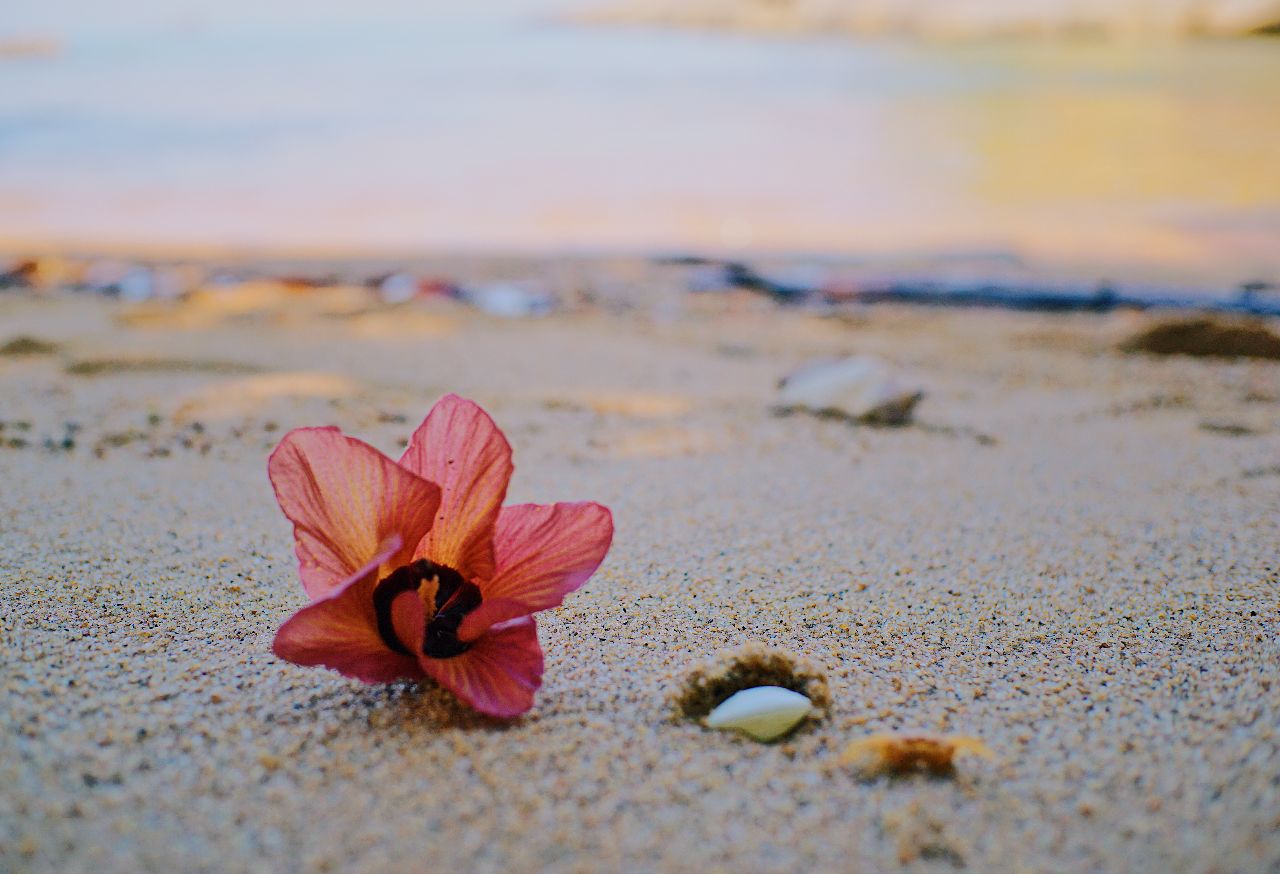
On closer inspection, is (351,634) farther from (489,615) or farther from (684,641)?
(684,641)

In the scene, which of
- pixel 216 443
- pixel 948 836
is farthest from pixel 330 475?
pixel 216 443

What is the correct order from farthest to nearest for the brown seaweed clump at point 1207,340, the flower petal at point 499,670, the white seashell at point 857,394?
the brown seaweed clump at point 1207,340
the white seashell at point 857,394
the flower petal at point 499,670

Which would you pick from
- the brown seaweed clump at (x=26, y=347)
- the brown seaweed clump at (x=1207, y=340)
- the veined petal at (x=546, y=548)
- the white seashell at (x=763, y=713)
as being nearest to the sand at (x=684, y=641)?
the white seashell at (x=763, y=713)

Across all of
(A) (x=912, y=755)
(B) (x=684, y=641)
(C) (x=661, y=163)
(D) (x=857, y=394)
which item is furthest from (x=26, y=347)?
(C) (x=661, y=163)

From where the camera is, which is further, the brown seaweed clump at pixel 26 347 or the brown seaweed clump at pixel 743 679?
the brown seaweed clump at pixel 26 347

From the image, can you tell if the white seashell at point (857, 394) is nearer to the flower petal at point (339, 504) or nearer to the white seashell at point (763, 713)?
the white seashell at point (763, 713)

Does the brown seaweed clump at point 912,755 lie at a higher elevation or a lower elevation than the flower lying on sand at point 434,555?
lower

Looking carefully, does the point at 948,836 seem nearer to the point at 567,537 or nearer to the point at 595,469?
the point at 567,537

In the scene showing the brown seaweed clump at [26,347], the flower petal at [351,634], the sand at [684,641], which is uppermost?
the flower petal at [351,634]
